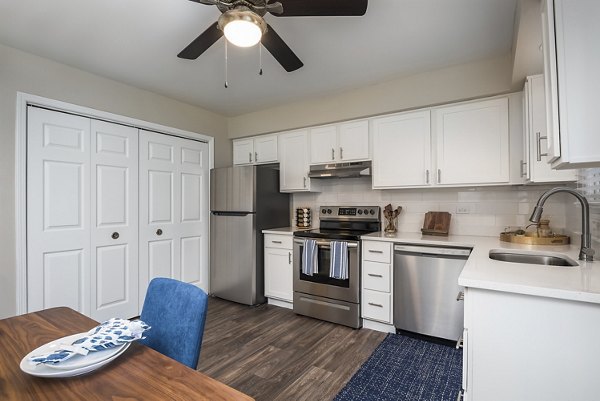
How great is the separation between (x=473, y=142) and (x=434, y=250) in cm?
102

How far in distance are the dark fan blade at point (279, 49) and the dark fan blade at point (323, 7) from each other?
166 mm

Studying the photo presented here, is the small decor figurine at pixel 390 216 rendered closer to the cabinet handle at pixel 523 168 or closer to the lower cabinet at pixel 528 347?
the cabinet handle at pixel 523 168

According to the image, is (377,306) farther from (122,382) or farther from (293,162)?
(122,382)

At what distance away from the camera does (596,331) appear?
1047 millimetres

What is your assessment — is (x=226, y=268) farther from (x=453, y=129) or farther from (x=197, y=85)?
(x=453, y=129)

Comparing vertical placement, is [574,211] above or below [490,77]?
below

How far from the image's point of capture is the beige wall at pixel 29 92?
229cm

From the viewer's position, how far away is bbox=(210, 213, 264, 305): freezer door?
349 centimetres

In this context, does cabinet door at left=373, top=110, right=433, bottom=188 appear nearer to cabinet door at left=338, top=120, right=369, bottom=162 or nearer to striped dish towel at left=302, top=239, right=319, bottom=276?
cabinet door at left=338, top=120, right=369, bottom=162

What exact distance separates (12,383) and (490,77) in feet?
10.8

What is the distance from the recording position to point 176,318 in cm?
117

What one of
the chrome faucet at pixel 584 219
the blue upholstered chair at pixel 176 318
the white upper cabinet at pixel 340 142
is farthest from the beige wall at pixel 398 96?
the blue upholstered chair at pixel 176 318

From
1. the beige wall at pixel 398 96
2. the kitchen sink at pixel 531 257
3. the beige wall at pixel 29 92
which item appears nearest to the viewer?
the kitchen sink at pixel 531 257

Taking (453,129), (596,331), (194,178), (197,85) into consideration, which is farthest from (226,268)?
(596,331)
